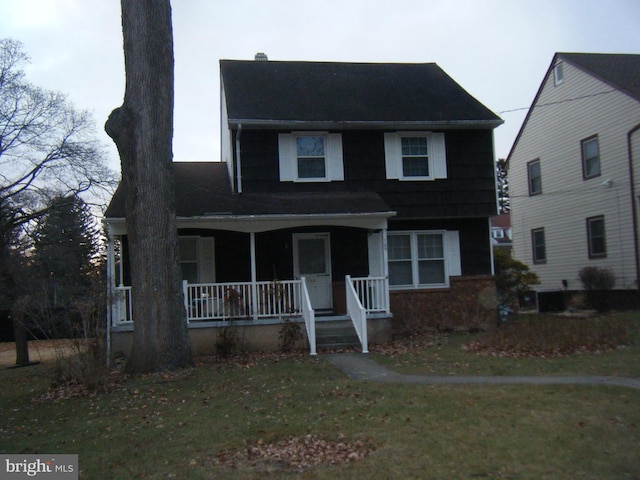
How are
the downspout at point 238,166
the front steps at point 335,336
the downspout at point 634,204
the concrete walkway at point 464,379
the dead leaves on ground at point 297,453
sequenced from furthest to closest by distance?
the downspout at point 634,204 → the downspout at point 238,166 → the front steps at point 335,336 → the concrete walkway at point 464,379 → the dead leaves on ground at point 297,453

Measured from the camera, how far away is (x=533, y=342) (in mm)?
12617

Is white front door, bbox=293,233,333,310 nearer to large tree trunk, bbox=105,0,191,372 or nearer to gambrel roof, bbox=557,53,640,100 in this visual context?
large tree trunk, bbox=105,0,191,372

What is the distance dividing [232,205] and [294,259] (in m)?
2.53

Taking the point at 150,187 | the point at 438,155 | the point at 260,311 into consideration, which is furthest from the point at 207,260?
the point at 438,155

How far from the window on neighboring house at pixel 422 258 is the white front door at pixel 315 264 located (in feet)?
5.63

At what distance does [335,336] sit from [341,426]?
6.76m

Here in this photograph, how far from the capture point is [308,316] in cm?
1338

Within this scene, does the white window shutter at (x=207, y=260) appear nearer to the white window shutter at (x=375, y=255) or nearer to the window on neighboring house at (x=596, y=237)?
the white window shutter at (x=375, y=255)

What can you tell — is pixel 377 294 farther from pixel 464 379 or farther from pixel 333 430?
pixel 333 430

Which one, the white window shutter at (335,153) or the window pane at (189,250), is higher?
the white window shutter at (335,153)

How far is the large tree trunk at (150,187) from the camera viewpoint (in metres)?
10.7

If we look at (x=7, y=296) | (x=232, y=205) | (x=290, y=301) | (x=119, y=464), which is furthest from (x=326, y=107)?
(x=7, y=296)

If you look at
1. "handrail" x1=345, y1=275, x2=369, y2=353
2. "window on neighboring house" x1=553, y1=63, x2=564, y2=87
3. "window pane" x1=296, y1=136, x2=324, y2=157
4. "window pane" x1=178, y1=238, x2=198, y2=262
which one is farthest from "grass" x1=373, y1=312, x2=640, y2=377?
"window on neighboring house" x1=553, y1=63, x2=564, y2=87

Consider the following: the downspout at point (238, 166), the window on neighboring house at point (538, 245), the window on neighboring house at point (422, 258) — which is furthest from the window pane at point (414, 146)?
the window on neighboring house at point (538, 245)
